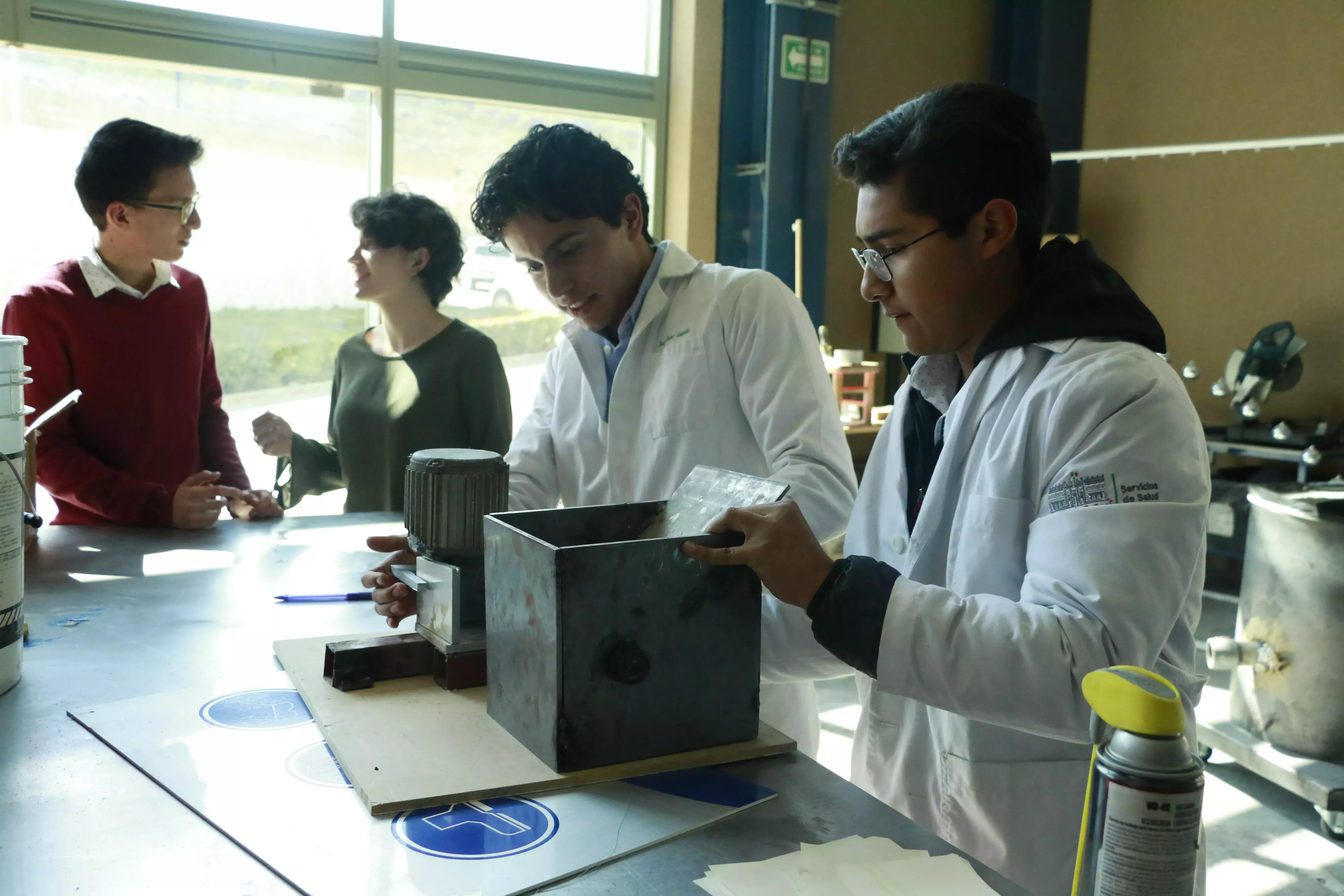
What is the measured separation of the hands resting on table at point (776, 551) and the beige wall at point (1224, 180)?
4857 millimetres

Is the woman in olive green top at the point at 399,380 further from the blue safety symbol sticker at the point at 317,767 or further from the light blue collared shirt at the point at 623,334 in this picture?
the blue safety symbol sticker at the point at 317,767

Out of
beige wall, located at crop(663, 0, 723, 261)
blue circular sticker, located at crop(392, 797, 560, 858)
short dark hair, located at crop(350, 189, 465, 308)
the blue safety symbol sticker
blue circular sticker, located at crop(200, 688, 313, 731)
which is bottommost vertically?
blue circular sticker, located at crop(200, 688, 313, 731)

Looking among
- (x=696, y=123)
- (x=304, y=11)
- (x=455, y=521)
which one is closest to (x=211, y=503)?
(x=455, y=521)

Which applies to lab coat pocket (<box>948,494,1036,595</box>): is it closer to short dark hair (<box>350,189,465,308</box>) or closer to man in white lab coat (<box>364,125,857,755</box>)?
man in white lab coat (<box>364,125,857,755</box>)

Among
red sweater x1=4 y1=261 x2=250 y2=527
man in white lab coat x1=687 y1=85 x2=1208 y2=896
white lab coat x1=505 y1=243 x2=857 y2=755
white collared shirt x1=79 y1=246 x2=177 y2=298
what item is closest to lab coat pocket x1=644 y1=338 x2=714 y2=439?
white lab coat x1=505 y1=243 x2=857 y2=755

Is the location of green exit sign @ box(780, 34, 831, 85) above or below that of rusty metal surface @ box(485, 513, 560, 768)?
above

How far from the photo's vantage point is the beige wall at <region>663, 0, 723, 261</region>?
4852 mm

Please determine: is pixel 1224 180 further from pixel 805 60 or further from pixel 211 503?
pixel 211 503

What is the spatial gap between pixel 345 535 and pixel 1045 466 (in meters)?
1.50

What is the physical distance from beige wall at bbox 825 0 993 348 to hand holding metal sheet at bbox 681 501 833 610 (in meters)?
4.31

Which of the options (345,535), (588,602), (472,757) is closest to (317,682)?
(472,757)

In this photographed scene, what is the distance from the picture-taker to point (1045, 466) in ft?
3.71

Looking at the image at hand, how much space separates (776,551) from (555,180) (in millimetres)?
894

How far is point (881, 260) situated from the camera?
4.20ft
